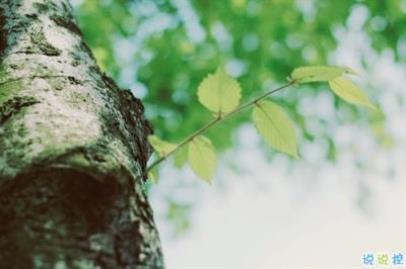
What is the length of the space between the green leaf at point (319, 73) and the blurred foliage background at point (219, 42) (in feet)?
11.0

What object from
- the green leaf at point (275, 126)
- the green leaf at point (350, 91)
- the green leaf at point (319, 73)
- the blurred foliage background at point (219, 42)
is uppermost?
the blurred foliage background at point (219, 42)

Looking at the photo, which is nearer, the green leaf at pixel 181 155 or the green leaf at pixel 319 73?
the green leaf at pixel 319 73

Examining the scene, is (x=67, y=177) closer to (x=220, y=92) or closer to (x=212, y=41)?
(x=220, y=92)

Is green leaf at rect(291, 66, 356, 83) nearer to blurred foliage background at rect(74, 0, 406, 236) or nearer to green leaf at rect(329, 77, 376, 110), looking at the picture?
green leaf at rect(329, 77, 376, 110)

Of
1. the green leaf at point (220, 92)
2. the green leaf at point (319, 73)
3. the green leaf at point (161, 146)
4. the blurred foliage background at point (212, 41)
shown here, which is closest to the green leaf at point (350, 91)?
the green leaf at point (319, 73)

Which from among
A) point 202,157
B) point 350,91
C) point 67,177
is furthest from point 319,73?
point 67,177

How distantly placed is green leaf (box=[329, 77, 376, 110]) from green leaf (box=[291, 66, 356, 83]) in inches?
1.0

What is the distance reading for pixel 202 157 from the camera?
3.33 feet

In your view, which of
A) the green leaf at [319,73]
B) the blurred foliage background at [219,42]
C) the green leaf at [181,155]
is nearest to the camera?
the green leaf at [319,73]

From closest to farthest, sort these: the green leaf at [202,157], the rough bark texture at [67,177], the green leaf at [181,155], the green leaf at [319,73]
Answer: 1. the rough bark texture at [67,177]
2. the green leaf at [319,73]
3. the green leaf at [202,157]
4. the green leaf at [181,155]

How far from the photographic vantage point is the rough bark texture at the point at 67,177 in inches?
19.5

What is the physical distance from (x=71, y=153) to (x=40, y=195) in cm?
6

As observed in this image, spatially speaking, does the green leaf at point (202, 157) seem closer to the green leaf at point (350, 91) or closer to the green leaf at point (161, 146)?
the green leaf at point (161, 146)

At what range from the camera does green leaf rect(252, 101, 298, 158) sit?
91 centimetres
